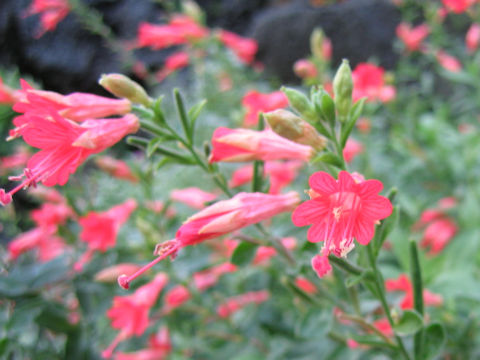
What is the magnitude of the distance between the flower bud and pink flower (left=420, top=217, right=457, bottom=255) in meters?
1.56

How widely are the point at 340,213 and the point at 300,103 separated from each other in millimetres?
250

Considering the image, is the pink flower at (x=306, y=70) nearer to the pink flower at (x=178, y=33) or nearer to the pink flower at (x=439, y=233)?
the pink flower at (x=439, y=233)

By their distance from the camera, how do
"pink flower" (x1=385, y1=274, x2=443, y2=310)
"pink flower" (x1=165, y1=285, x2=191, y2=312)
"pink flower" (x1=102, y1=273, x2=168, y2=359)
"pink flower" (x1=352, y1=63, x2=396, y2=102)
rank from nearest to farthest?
1. "pink flower" (x1=385, y1=274, x2=443, y2=310)
2. "pink flower" (x1=102, y1=273, x2=168, y2=359)
3. "pink flower" (x1=165, y1=285, x2=191, y2=312)
4. "pink flower" (x1=352, y1=63, x2=396, y2=102)

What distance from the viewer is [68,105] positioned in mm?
1004

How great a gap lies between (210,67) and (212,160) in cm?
305

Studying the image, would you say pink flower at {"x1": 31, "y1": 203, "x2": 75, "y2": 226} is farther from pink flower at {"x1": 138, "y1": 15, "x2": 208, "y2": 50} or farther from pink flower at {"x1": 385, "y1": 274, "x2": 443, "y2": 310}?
pink flower at {"x1": 138, "y1": 15, "x2": 208, "y2": 50}

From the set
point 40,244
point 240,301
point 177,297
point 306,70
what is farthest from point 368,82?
point 40,244

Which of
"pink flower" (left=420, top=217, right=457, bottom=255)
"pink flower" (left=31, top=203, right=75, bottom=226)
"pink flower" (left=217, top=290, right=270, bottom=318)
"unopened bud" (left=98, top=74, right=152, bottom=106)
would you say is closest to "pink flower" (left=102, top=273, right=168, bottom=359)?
"pink flower" (left=217, top=290, right=270, bottom=318)

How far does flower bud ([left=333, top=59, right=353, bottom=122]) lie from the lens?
2.99 feet

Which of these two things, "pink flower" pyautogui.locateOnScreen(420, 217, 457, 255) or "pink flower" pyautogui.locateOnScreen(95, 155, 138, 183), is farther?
"pink flower" pyautogui.locateOnScreen(420, 217, 457, 255)

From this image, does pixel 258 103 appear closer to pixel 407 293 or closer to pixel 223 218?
pixel 407 293

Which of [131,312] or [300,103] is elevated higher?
[300,103]

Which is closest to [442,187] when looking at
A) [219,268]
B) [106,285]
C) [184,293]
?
[219,268]

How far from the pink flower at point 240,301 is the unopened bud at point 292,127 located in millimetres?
1097
